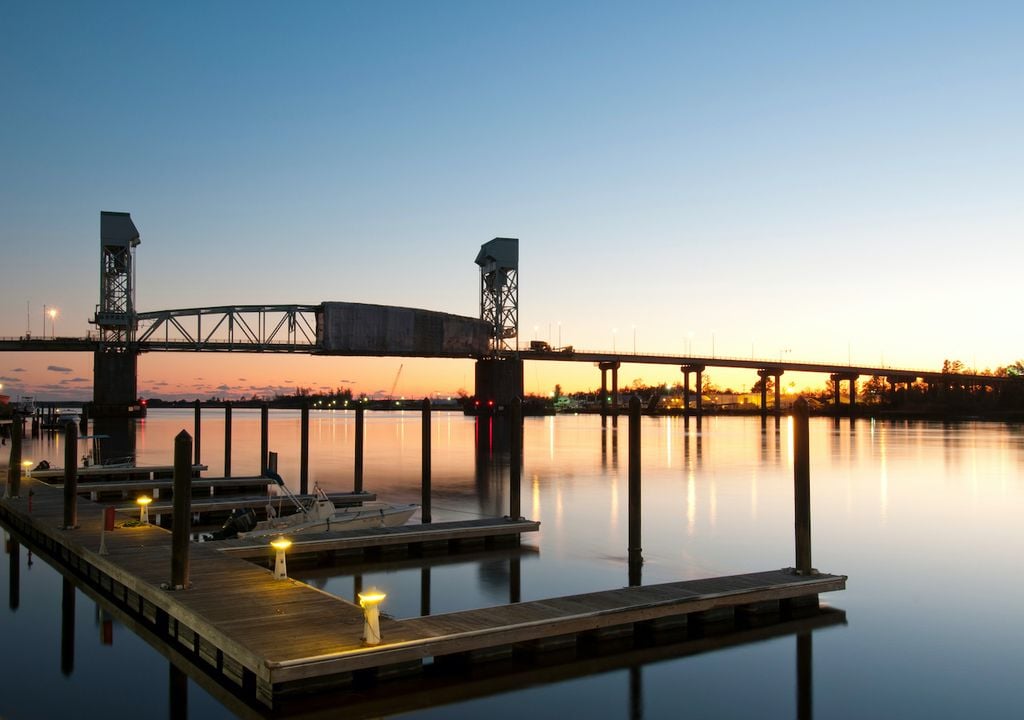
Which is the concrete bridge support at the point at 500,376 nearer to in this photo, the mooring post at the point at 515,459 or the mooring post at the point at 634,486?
the mooring post at the point at 515,459

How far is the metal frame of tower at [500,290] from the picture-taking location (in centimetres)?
13925

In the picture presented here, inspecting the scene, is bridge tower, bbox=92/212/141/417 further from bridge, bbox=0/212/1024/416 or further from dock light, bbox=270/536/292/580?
dock light, bbox=270/536/292/580

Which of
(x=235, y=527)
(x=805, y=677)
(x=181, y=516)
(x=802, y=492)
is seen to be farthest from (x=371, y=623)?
(x=235, y=527)

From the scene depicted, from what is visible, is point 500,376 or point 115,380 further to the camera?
point 500,376

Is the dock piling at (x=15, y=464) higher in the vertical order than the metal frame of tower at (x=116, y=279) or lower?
lower

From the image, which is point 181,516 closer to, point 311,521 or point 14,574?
point 311,521

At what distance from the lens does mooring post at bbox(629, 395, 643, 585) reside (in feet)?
67.0

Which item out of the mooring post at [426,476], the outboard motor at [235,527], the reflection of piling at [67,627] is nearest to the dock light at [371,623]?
→ the reflection of piling at [67,627]

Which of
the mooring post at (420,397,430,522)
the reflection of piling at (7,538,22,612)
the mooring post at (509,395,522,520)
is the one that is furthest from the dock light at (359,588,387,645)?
the mooring post at (420,397,430,522)

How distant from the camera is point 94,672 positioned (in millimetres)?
14000

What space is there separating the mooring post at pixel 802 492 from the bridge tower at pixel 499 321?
11872 centimetres

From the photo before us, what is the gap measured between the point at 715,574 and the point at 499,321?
11744 cm

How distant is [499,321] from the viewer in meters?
139

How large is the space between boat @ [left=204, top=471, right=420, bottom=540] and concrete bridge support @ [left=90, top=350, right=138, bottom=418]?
3730 inches
